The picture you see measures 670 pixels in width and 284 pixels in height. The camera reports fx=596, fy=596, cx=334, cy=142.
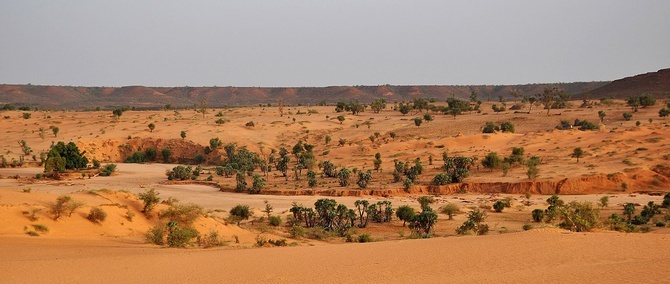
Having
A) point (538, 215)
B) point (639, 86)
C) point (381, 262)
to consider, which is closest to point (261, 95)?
point (639, 86)

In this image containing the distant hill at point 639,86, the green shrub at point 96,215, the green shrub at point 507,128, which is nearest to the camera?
the green shrub at point 96,215

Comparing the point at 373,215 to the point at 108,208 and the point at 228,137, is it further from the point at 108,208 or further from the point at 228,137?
the point at 228,137

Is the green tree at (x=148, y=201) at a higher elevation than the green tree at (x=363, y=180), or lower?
higher

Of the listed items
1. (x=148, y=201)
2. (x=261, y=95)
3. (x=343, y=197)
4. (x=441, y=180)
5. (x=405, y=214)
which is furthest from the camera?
(x=261, y=95)

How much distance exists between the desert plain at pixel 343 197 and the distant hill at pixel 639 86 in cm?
3289

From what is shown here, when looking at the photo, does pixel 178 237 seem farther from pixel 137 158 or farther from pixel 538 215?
pixel 137 158

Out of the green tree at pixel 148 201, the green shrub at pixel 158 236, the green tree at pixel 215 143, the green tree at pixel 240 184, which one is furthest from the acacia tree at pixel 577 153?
the green shrub at pixel 158 236

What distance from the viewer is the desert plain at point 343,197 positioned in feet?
47.1

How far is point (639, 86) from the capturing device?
12581 centimetres

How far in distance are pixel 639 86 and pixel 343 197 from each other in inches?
4222

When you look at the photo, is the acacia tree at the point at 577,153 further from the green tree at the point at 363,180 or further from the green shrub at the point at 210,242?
the green shrub at the point at 210,242

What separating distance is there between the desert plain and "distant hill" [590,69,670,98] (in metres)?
32.9

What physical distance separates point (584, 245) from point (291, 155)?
47176mm

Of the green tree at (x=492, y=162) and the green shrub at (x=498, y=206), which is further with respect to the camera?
the green tree at (x=492, y=162)
